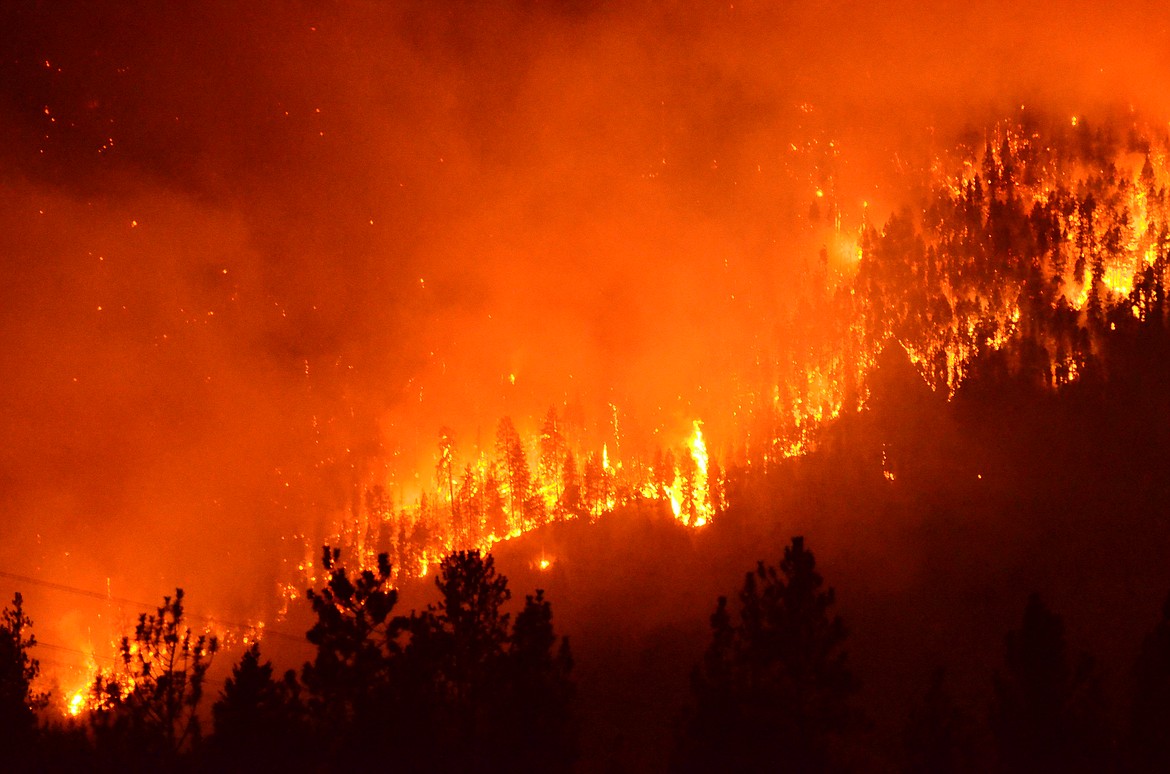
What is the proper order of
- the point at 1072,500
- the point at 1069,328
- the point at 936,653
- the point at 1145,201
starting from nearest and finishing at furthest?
the point at 936,653 → the point at 1072,500 → the point at 1069,328 → the point at 1145,201

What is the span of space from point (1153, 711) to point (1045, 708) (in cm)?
330

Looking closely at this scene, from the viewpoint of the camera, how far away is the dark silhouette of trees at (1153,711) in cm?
2900

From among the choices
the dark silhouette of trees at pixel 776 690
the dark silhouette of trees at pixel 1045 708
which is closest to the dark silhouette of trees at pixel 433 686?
the dark silhouette of trees at pixel 776 690

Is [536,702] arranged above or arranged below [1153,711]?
above

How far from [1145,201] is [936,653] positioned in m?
106

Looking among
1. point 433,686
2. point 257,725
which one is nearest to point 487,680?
point 433,686

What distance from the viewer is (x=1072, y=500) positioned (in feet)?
389

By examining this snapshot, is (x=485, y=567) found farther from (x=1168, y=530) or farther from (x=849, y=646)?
(x=1168, y=530)

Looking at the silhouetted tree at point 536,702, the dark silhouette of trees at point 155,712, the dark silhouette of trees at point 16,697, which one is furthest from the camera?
the dark silhouette of trees at point 16,697

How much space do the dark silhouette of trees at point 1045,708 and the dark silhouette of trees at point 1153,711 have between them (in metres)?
0.96

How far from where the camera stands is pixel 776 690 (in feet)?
101

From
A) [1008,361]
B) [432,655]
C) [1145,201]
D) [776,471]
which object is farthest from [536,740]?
[1145,201]

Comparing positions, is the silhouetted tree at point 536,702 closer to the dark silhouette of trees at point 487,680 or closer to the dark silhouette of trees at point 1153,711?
the dark silhouette of trees at point 487,680

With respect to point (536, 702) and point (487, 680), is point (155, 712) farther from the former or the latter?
point (536, 702)
